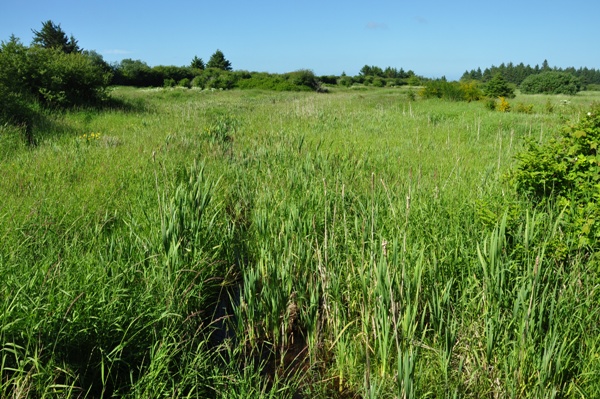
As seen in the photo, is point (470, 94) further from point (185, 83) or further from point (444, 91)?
point (185, 83)

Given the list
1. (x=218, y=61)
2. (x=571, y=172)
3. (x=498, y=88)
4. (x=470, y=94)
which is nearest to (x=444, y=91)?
(x=470, y=94)


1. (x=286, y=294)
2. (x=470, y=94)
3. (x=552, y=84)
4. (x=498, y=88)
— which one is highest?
(x=552, y=84)

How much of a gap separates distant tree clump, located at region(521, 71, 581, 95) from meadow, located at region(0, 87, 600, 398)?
40529mm

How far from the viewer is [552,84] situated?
3978 cm

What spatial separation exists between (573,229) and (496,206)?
1.77 ft

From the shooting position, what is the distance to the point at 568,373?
215 centimetres

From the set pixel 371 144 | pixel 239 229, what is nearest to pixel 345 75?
pixel 371 144

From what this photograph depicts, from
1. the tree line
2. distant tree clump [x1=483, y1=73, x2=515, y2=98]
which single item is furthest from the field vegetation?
the tree line

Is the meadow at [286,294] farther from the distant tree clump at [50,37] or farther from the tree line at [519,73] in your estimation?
the tree line at [519,73]

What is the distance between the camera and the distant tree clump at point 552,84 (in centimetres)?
3809

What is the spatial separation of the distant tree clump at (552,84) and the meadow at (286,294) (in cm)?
4053

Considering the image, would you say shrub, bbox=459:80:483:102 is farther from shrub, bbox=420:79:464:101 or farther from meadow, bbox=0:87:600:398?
meadow, bbox=0:87:600:398

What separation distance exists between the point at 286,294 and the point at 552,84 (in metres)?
44.6

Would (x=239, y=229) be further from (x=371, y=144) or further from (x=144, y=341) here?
(x=371, y=144)
